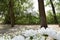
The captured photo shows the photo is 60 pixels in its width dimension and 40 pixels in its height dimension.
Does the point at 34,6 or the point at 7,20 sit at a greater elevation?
the point at 34,6

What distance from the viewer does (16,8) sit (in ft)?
39.8

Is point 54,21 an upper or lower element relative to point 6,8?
lower

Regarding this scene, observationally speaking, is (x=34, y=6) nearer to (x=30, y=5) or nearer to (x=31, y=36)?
(x=30, y=5)

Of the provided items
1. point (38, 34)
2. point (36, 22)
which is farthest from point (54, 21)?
point (38, 34)

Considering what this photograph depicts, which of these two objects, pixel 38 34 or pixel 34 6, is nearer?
pixel 38 34

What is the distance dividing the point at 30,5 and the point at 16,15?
109 centimetres

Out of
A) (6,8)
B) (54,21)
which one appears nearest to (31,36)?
(6,8)

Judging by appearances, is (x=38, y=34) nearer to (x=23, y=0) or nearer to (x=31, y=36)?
(x=31, y=36)

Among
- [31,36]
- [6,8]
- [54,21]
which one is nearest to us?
[31,36]

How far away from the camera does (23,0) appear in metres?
11.9

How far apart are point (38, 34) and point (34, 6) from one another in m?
11.4

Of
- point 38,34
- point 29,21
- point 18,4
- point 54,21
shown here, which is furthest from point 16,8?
point 38,34

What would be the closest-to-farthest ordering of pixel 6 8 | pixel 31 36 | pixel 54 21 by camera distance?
pixel 31 36
pixel 6 8
pixel 54 21

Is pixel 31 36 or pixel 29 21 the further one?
pixel 29 21
